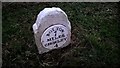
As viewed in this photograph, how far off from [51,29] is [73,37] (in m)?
0.42

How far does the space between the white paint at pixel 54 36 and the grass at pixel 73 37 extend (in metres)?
0.11

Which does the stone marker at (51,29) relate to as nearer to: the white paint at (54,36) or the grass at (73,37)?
the white paint at (54,36)

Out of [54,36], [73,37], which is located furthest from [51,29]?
[73,37]

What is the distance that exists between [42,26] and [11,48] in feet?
1.53

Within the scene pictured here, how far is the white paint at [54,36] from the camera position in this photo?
2.55 m

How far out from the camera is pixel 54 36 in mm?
2580

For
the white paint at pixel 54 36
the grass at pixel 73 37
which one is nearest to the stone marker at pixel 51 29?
the white paint at pixel 54 36

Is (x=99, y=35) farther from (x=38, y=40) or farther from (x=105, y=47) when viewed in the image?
(x=38, y=40)

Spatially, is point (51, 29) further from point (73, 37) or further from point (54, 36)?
point (73, 37)

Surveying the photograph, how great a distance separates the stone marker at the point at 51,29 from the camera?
2477mm

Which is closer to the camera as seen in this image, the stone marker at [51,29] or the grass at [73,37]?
the stone marker at [51,29]

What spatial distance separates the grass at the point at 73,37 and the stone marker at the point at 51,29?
0.36 ft

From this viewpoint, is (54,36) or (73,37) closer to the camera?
(54,36)

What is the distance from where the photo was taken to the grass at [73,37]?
2.63 meters
